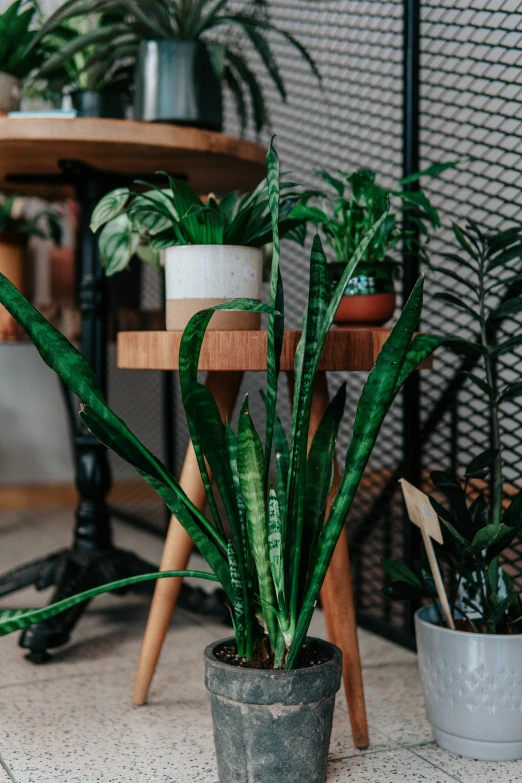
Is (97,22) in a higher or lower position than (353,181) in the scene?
higher

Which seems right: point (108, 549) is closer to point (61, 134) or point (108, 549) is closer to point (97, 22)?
point (61, 134)

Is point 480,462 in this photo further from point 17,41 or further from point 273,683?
point 17,41

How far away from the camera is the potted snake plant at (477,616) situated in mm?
1080

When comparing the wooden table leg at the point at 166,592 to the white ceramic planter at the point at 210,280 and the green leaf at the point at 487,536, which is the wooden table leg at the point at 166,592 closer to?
the white ceramic planter at the point at 210,280

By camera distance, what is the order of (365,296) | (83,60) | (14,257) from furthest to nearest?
(14,257)
(83,60)
(365,296)

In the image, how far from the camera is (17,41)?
158 cm

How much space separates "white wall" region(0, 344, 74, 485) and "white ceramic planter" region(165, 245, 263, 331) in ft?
7.23

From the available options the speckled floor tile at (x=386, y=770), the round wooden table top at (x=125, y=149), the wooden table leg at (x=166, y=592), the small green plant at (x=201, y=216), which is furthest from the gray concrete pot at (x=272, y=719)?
the round wooden table top at (x=125, y=149)

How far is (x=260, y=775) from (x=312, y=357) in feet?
1.59

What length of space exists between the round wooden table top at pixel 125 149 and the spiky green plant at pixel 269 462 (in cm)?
53

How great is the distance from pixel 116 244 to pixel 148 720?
755 mm

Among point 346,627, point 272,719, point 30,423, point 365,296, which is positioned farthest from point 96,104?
point 30,423

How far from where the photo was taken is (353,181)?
1230 millimetres

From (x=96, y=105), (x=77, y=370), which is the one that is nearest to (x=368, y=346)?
(x=77, y=370)
